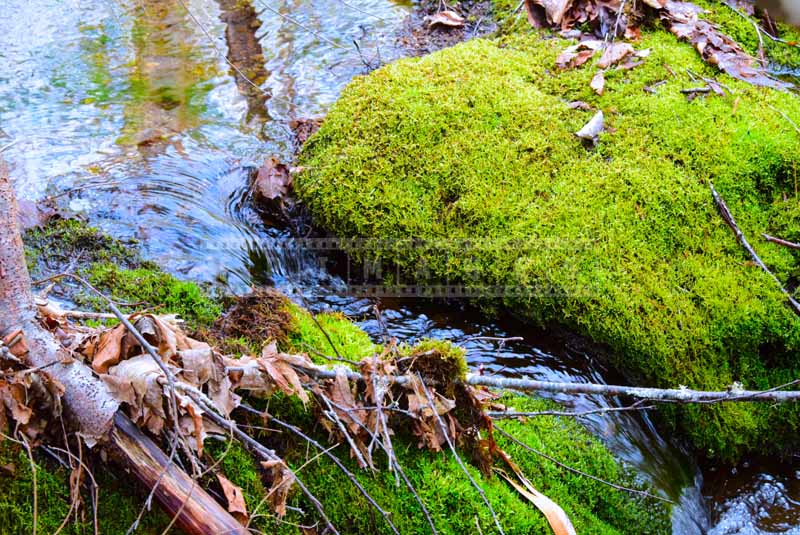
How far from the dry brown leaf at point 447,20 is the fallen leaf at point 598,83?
2.66 metres

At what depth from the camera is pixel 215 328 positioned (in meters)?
3.00

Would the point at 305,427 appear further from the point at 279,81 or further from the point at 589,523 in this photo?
the point at 279,81

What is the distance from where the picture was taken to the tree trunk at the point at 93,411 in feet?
6.45

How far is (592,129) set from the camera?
14.6ft

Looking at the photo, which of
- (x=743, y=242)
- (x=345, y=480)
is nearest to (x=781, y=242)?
(x=743, y=242)

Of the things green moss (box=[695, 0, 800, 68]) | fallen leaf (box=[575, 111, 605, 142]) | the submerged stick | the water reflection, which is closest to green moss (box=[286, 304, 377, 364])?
the submerged stick

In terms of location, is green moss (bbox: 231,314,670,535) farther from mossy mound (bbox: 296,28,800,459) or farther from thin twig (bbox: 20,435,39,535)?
mossy mound (bbox: 296,28,800,459)

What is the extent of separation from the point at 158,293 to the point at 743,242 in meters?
3.58

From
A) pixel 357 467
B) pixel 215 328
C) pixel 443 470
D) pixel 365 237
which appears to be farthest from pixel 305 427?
pixel 365 237

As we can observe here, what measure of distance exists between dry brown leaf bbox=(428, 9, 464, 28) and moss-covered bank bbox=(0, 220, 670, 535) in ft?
15.7

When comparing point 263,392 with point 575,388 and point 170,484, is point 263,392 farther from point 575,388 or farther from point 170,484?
point 575,388

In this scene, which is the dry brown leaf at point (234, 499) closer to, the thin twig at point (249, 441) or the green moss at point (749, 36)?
the thin twig at point (249, 441)

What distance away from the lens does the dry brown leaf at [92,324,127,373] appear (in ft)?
6.98

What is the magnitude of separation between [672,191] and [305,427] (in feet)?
9.68
